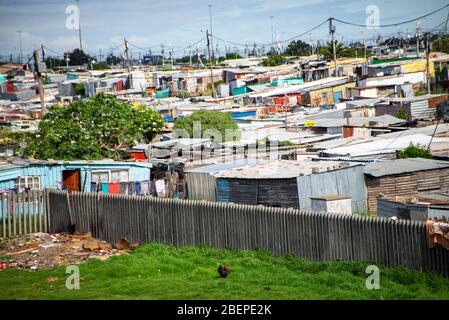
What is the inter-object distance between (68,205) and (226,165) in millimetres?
5831

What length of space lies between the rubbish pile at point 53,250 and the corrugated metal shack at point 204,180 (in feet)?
14.9

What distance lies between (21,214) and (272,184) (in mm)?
6811

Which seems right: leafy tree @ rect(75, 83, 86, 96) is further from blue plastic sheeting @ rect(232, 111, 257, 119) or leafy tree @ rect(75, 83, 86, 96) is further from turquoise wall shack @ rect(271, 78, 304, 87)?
blue plastic sheeting @ rect(232, 111, 257, 119)

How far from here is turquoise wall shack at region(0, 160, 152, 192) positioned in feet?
73.7

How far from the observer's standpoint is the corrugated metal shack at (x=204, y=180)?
21266mm

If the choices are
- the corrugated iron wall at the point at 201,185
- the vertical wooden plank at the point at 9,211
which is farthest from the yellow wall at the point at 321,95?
the vertical wooden plank at the point at 9,211

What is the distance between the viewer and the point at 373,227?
13.2 meters

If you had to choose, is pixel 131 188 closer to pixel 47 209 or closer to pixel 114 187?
pixel 114 187

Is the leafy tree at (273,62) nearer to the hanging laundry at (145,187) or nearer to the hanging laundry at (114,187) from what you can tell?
the hanging laundry at (145,187)

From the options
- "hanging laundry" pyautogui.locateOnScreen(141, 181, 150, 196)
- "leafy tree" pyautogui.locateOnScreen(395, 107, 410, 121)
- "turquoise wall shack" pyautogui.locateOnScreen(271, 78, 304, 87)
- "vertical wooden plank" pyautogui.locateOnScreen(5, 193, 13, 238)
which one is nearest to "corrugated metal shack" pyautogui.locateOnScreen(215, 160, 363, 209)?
"hanging laundry" pyautogui.locateOnScreen(141, 181, 150, 196)

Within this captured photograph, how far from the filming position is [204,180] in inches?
846

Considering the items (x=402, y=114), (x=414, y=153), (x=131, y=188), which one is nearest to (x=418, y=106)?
(x=402, y=114)

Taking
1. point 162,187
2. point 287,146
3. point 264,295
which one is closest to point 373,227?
point 264,295

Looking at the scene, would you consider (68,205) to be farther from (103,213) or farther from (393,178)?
(393,178)
